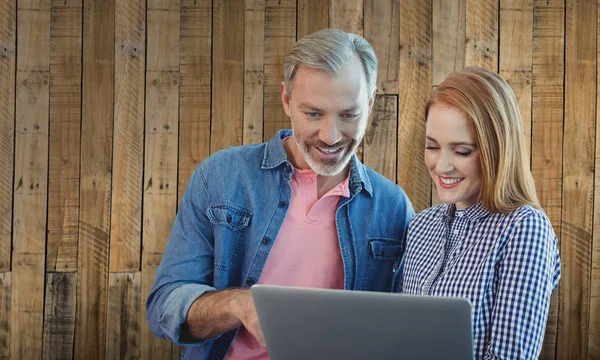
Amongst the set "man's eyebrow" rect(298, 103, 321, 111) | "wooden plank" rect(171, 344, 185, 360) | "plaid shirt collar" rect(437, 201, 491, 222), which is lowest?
"wooden plank" rect(171, 344, 185, 360)

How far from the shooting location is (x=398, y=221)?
7.61 feet

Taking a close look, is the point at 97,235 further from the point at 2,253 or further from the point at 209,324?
the point at 209,324

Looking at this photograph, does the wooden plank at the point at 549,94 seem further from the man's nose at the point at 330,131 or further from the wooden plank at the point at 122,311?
the wooden plank at the point at 122,311

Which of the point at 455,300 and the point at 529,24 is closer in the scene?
the point at 455,300

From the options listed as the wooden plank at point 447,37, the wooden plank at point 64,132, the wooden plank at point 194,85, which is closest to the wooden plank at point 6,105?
the wooden plank at point 64,132

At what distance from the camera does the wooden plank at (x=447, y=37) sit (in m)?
3.04

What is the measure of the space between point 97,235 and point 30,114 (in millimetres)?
588

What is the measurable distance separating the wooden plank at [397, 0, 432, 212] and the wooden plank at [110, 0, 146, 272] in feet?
3.66

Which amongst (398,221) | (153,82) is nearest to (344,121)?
(398,221)

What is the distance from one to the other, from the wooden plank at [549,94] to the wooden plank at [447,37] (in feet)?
1.06

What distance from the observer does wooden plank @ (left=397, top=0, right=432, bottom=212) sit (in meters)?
3.04

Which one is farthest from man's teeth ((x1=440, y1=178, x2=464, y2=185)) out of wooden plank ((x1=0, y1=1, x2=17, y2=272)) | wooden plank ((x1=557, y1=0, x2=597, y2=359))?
wooden plank ((x1=0, y1=1, x2=17, y2=272))

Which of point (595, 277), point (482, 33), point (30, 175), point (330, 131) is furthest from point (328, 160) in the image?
point (595, 277)

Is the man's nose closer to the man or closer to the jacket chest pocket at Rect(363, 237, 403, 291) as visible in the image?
the man
